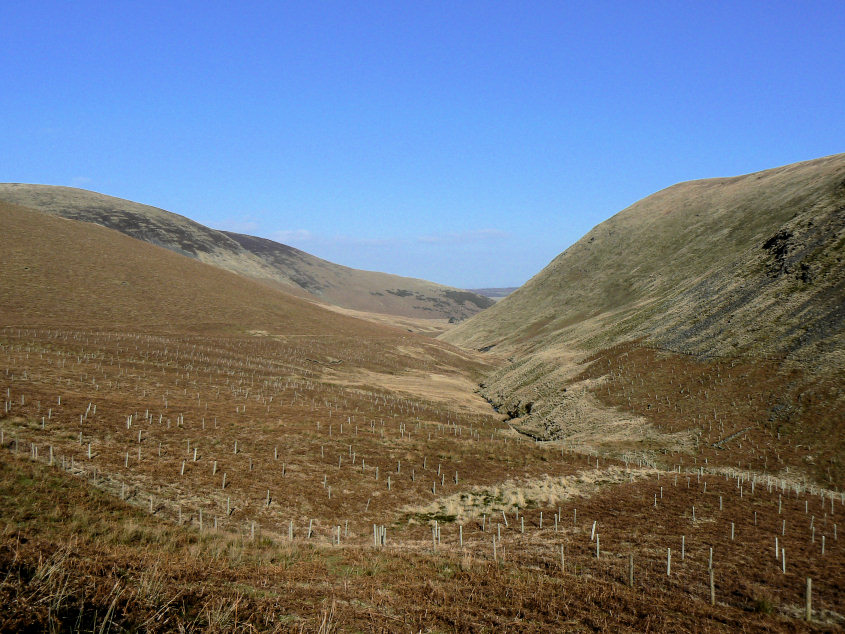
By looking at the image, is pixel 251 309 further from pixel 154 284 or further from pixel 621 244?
pixel 621 244

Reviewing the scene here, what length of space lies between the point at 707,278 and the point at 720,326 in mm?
27094

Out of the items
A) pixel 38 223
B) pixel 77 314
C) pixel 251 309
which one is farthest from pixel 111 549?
pixel 38 223

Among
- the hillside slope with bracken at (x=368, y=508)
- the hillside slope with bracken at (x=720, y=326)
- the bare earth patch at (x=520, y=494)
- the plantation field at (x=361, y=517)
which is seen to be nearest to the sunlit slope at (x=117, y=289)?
the hillside slope with bracken at (x=368, y=508)

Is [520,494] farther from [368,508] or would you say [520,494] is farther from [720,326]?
[720,326]

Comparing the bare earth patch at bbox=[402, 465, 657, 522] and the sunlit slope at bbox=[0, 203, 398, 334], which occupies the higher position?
the sunlit slope at bbox=[0, 203, 398, 334]

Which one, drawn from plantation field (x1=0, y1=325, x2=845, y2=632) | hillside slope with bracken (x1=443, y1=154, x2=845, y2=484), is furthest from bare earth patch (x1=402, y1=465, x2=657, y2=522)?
hillside slope with bracken (x1=443, y1=154, x2=845, y2=484)

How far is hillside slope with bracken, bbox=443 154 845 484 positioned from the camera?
49.0m

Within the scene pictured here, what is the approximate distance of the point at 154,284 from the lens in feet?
383

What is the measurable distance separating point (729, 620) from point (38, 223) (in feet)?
526

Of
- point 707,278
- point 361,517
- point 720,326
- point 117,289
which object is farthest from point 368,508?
point 117,289

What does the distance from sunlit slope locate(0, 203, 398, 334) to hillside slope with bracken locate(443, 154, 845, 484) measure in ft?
185

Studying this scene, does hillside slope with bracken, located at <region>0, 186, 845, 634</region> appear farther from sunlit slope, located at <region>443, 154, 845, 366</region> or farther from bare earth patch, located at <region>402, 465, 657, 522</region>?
sunlit slope, located at <region>443, 154, 845, 366</region>

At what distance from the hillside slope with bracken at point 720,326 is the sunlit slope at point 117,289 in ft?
185

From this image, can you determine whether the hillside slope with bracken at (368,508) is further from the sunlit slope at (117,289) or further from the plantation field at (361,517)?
the sunlit slope at (117,289)
